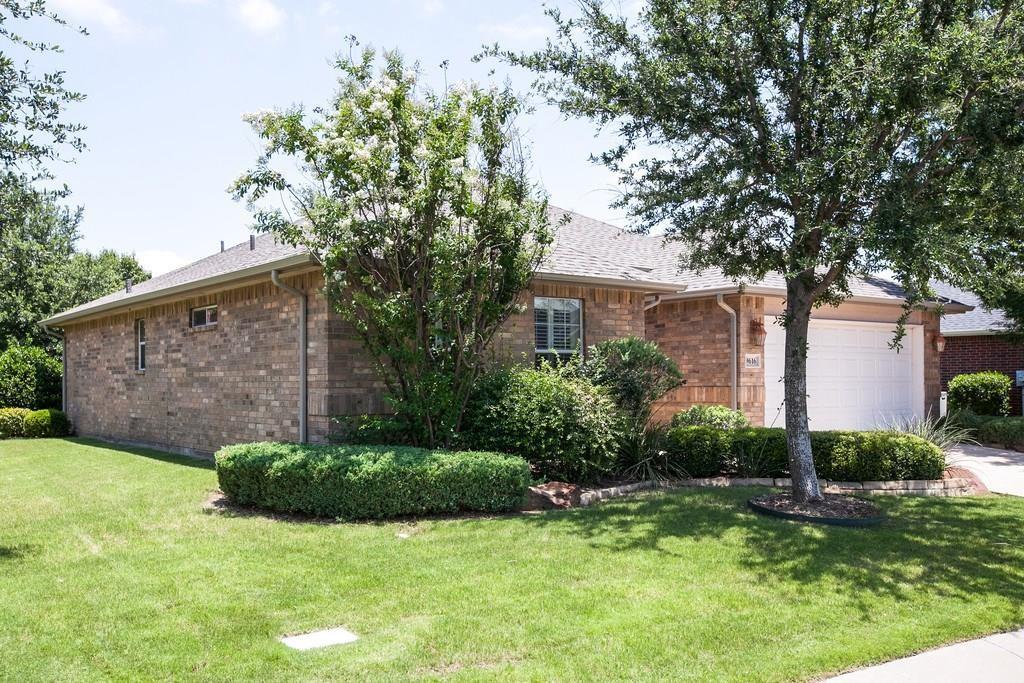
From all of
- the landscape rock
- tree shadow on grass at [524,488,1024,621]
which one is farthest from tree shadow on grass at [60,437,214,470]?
tree shadow on grass at [524,488,1024,621]

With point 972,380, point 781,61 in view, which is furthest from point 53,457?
point 972,380

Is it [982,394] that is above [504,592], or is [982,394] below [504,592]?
above

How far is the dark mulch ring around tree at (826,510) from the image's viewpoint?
7754mm

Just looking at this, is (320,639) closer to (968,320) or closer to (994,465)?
(994,465)

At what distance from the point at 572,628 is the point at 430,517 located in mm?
3656

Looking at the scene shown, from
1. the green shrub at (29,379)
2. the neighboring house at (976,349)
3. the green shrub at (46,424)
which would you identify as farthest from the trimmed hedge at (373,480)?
the neighboring house at (976,349)

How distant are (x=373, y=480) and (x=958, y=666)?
5.43 metres

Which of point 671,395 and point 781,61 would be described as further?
point 671,395

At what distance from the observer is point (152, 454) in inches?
559

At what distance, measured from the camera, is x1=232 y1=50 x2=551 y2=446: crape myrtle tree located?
30.2 feet

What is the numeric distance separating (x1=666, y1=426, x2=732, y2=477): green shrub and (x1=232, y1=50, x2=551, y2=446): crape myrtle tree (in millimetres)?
2962

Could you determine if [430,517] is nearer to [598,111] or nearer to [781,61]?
[598,111]

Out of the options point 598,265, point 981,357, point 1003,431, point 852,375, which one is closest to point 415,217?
point 598,265

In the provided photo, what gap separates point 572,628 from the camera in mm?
4840
